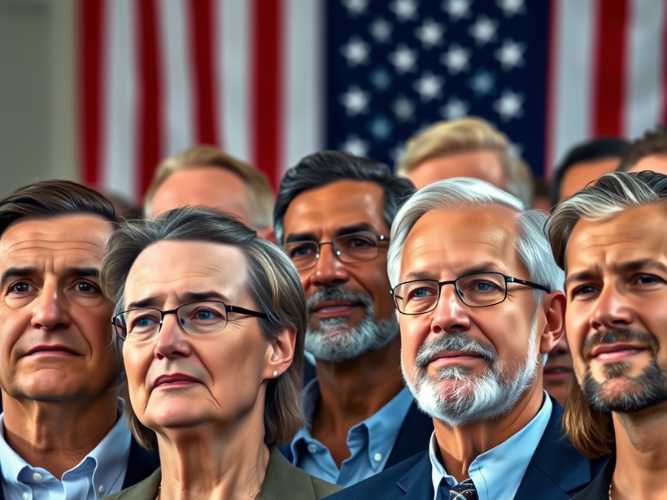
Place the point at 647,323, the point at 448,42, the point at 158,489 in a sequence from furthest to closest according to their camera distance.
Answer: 1. the point at 448,42
2. the point at 158,489
3. the point at 647,323

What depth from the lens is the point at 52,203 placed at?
4.18m

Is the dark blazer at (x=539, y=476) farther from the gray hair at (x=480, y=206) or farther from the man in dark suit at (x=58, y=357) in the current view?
the man in dark suit at (x=58, y=357)

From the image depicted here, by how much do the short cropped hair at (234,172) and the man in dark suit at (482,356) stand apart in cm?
213

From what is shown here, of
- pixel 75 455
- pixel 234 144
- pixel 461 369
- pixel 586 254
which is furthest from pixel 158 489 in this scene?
pixel 234 144

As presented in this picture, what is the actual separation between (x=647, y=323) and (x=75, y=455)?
205 centimetres

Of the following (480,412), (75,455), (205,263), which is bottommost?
(75,455)

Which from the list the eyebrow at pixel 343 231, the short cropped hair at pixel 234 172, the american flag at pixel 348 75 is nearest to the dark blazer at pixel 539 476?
the eyebrow at pixel 343 231

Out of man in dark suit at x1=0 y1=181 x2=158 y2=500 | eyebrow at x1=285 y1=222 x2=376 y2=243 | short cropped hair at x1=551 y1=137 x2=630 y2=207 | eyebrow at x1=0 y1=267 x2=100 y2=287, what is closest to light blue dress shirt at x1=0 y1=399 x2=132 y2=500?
man in dark suit at x1=0 y1=181 x2=158 y2=500

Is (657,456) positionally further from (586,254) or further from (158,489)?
(158,489)

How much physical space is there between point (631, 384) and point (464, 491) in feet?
2.41

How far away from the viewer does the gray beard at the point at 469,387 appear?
138 inches

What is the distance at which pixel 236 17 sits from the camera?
8188 mm

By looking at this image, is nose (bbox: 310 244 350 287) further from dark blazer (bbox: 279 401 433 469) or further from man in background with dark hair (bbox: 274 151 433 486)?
dark blazer (bbox: 279 401 433 469)

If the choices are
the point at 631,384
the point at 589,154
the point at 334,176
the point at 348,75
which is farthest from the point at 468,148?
the point at 631,384
